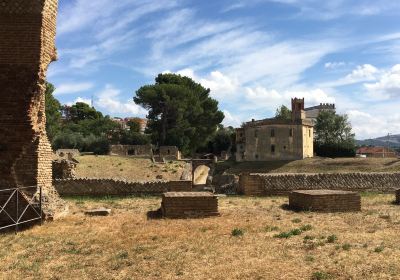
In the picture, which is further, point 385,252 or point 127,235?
point 127,235

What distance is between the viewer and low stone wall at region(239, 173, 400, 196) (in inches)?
736

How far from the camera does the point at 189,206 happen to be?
38.1ft

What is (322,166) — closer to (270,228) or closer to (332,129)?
(332,129)

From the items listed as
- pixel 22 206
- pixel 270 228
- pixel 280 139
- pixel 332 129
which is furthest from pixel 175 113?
pixel 270 228

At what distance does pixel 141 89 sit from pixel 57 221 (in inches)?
1797

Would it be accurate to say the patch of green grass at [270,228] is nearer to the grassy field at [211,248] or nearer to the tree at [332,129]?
the grassy field at [211,248]

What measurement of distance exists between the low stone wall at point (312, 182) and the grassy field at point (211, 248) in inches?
263

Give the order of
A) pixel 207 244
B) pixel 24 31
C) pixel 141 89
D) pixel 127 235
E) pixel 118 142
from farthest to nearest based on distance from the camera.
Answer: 1. pixel 118 142
2. pixel 141 89
3. pixel 24 31
4. pixel 127 235
5. pixel 207 244

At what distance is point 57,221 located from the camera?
1100 cm

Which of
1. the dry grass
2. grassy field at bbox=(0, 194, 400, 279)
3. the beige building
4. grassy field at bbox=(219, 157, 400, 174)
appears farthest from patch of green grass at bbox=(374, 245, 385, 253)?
the beige building

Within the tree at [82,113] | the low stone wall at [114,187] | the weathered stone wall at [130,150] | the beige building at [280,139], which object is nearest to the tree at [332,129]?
the beige building at [280,139]

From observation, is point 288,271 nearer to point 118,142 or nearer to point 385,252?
point 385,252

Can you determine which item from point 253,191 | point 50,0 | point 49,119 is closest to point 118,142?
point 49,119

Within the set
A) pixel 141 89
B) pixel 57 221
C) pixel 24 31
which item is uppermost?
pixel 141 89
